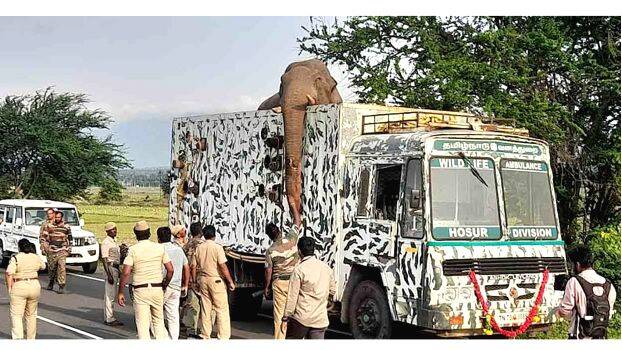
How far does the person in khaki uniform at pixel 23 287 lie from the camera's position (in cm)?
1119

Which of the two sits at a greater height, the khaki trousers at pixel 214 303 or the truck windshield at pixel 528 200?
the truck windshield at pixel 528 200

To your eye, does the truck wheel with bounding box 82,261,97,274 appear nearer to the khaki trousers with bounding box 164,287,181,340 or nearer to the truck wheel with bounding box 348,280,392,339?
the khaki trousers with bounding box 164,287,181,340

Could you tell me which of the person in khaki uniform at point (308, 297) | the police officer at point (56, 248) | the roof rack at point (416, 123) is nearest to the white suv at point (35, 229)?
the police officer at point (56, 248)

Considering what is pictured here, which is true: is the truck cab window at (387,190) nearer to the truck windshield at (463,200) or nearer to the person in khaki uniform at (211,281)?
the truck windshield at (463,200)

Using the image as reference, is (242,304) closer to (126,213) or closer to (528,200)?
(528,200)

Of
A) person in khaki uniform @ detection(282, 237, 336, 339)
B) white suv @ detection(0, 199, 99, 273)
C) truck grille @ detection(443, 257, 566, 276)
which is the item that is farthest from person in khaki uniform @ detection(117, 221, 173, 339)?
white suv @ detection(0, 199, 99, 273)

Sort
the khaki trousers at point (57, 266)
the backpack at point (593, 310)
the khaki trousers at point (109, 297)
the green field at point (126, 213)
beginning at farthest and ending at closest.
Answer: the green field at point (126, 213)
the khaki trousers at point (57, 266)
the khaki trousers at point (109, 297)
the backpack at point (593, 310)

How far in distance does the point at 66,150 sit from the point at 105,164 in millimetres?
1960

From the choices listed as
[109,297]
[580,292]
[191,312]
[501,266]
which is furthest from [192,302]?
[580,292]

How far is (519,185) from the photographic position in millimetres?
11156

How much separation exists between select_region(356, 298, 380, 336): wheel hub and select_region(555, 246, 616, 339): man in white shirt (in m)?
Answer: 2.67

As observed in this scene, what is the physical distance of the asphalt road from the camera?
12875 millimetres

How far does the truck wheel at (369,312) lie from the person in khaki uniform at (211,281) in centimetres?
158

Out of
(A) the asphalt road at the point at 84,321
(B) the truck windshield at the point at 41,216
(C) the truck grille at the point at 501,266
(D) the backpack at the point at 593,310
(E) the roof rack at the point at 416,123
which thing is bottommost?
(A) the asphalt road at the point at 84,321
